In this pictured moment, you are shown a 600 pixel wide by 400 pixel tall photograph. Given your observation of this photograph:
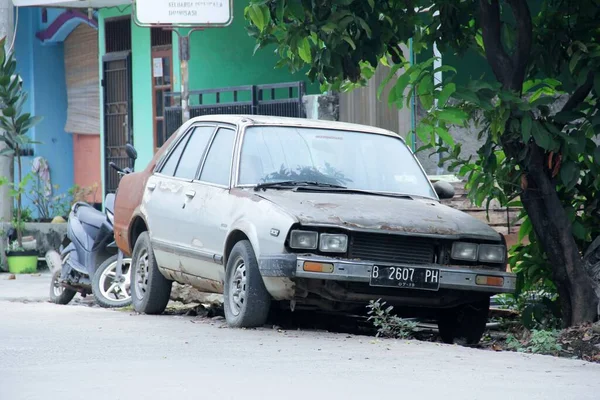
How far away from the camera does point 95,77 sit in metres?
22.2

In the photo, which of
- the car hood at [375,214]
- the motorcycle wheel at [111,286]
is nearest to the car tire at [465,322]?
the car hood at [375,214]

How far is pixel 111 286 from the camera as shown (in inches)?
482

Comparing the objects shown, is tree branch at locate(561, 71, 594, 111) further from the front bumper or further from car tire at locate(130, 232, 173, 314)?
car tire at locate(130, 232, 173, 314)

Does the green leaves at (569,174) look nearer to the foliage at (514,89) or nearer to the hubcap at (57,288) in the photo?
the foliage at (514,89)

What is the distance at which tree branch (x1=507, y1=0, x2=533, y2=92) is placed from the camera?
368 inches

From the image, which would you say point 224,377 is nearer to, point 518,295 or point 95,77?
point 518,295

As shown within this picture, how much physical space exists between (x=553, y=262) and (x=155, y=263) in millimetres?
3380

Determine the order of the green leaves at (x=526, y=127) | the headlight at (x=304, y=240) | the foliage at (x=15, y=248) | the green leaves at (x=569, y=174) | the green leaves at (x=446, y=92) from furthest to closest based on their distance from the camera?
the foliage at (x=15, y=248)
the green leaves at (x=569, y=174)
the green leaves at (x=526, y=127)
the headlight at (x=304, y=240)
the green leaves at (x=446, y=92)

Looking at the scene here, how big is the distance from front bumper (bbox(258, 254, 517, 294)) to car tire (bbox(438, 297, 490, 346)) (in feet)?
1.49

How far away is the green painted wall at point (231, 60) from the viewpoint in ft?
59.0

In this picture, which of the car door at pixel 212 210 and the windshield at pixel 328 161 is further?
the windshield at pixel 328 161

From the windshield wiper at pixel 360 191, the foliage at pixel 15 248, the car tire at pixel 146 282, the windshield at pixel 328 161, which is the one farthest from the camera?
the foliage at pixel 15 248

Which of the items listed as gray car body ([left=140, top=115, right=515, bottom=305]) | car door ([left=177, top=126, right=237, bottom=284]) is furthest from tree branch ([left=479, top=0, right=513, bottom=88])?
car door ([left=177, top=126, right=237, bottom=284])

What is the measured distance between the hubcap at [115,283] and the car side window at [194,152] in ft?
5.24
